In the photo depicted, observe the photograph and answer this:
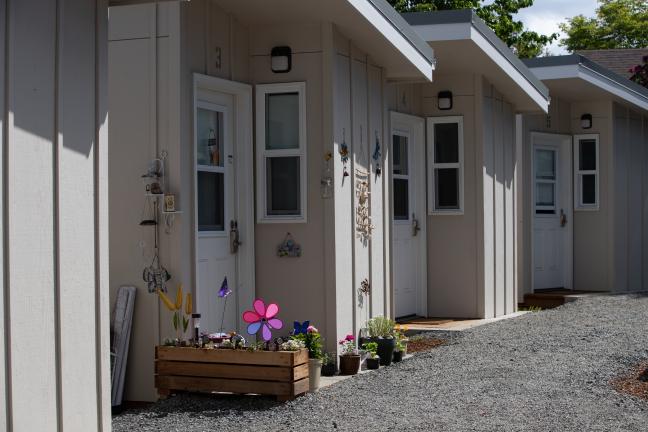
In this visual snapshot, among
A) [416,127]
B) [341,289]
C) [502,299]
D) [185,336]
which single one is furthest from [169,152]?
[502,299]

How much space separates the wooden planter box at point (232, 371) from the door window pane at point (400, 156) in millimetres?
4719

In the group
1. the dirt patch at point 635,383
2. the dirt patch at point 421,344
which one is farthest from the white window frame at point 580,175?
the dirt patch at point 635,383

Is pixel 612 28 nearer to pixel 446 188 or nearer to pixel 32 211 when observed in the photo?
pixel 446 188

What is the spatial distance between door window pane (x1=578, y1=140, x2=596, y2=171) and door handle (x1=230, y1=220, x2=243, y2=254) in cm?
777

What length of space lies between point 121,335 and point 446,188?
17.8 feet

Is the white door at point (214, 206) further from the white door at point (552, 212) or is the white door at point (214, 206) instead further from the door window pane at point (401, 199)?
the white door at point (552, 212)

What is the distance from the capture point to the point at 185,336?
7059 millimetres

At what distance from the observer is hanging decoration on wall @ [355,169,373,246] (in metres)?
8.64

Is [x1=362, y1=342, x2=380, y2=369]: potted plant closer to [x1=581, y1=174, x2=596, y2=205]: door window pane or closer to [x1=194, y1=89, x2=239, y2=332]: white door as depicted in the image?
[x1=194, y1=89, x2=239, y2=332]: white door

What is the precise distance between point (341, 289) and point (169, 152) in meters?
1.94

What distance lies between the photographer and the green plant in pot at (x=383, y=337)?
8320mm

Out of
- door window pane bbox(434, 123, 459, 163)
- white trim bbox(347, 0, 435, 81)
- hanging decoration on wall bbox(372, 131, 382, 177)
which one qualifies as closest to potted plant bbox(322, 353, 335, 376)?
hanging decoration on wall bbox(372, 131, 382, 177)

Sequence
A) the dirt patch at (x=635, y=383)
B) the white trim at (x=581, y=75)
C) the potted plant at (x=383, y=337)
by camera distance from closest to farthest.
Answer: the dirt patch at (x=635, y=383) → the potted plant at (x=383, y=337) → the white trim at (x=581, y=75)

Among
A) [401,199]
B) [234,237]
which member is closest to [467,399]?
[234,237]
